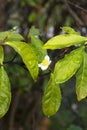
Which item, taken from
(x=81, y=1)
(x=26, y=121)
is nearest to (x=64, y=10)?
(x=81, y=1)

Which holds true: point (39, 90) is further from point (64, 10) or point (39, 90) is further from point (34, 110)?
point (64, 10)

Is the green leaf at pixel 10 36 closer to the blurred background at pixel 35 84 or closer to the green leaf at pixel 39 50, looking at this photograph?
the green leaf at pixel 39 50

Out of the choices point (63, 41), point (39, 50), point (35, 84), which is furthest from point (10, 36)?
point (35, 84)

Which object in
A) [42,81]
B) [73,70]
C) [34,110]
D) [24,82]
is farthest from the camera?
[34,110]

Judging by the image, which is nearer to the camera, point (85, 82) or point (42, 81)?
point (85, 82)

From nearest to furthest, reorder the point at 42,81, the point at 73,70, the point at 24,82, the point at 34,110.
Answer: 1. the point at 73,70
2. the point at 24,82
3. the point at 42,81
4. the point at 34,110

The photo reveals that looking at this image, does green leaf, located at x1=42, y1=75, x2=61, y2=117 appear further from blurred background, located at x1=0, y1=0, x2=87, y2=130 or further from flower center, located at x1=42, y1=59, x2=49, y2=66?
blurred background, located at x1=0, y1=0, x2=87, y2=130

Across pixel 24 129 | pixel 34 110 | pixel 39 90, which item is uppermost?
pixel 39 90
